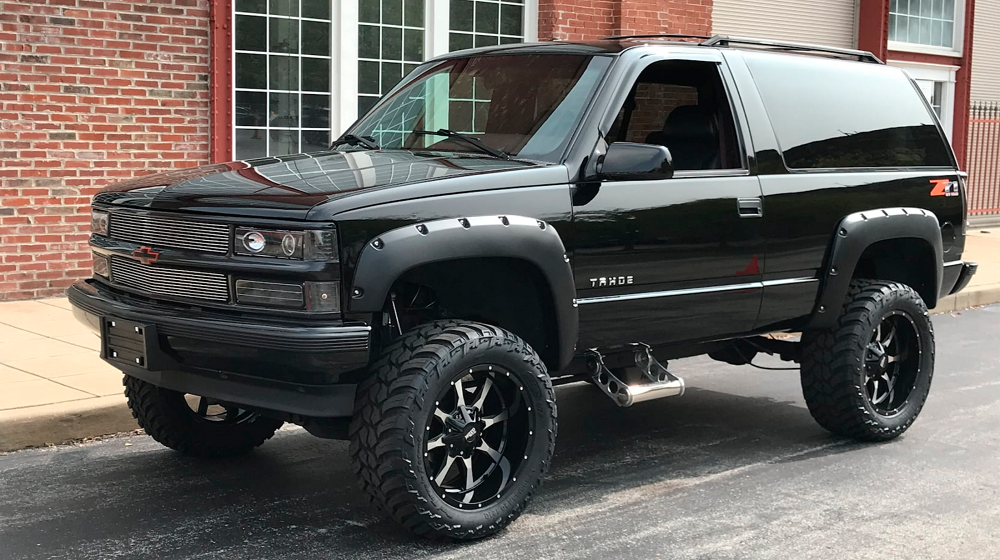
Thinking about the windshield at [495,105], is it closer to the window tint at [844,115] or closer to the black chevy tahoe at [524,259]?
the black chevy tahoe at [524,259]

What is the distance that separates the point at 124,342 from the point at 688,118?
290 centimetres

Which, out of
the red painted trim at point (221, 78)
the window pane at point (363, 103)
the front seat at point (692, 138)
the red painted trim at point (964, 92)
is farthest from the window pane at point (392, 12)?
the red painted trim at point (964, 92)

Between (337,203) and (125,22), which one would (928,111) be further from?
(125,22)

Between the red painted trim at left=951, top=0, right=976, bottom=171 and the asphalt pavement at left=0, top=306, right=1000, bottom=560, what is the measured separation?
14521 millimetres

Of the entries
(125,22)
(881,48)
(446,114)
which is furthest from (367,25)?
(881,48)

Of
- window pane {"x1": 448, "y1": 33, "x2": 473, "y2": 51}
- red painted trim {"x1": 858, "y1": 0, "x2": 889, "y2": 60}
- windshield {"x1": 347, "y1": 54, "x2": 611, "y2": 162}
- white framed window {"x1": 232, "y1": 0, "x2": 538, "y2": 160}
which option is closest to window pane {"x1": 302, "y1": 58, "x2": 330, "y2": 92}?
white framed window {"x1": 232, "y1": 0, "x2": 538, "y2": 160}

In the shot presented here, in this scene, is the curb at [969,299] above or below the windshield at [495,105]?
below

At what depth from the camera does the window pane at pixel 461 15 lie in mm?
12734

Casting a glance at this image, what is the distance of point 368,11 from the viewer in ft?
39.2

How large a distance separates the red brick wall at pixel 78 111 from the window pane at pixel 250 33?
0.37 m

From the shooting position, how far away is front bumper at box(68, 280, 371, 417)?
4188 millimetres

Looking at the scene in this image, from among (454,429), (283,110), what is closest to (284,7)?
(283,110)

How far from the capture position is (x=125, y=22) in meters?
10.3

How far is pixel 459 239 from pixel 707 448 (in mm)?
2356
